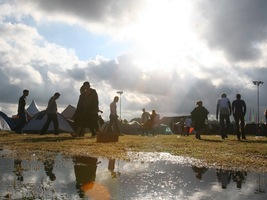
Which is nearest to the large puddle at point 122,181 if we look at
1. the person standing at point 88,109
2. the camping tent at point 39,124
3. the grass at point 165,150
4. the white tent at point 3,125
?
A: the grass at point 165,150

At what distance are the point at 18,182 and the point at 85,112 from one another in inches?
441

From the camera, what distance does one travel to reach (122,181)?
4.39m

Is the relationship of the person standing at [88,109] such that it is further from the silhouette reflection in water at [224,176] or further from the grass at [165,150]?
the silhouette reflection in water at [224,176]

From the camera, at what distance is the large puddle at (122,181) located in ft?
11.8

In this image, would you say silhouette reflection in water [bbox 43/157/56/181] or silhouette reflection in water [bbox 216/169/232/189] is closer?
silhouette reflection in water [bbox 216/169/232/189]

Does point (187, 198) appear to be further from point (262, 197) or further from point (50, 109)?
point (50, 109)

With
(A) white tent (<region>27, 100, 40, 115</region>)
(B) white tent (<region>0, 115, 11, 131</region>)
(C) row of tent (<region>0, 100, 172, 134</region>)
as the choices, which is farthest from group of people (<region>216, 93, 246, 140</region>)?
(A) white tent (<region>27, 100, 40, 115</region>)

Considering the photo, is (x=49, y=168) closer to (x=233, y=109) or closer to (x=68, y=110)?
(x=233, y=109)

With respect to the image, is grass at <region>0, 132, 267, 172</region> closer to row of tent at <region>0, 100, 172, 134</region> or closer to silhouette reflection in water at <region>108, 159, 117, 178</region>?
silhouette reflection in water at <region>108, 159, 117, 178</region>

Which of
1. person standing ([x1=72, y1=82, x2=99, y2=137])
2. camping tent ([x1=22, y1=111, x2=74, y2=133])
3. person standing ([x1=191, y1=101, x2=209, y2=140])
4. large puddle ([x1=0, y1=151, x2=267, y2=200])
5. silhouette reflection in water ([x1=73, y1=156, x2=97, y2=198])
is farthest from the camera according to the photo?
camping tent ([x1=22, y1=111, x2=74, y2=133])

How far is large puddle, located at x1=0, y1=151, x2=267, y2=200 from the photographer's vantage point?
3.60 m

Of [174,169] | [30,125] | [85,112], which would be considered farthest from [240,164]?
[30,125]

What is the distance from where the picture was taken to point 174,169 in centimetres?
563

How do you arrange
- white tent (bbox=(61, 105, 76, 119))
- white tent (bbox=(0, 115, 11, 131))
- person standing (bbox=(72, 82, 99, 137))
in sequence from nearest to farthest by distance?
person standing (bbox=(72, 82, 99, 137))
white tent (bbox=(0, 115, 11, 131))
white tent (bbox=(61, 105, 76, 119))
